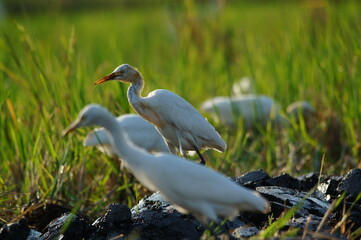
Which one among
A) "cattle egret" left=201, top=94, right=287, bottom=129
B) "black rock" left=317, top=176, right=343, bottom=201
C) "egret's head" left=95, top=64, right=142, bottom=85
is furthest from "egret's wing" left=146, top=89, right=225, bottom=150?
"cattle egret" left=201, top=94, right=287, bottom=129

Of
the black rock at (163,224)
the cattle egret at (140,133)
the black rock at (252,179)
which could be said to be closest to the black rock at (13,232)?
the black rock at (163,224)

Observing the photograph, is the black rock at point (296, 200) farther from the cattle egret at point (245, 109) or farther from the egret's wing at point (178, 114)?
the cattle egret at point (245, 109)

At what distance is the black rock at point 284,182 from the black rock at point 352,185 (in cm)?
35

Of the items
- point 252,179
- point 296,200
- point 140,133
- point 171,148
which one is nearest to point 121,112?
point 140,133

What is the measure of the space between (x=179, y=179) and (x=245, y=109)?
431cm

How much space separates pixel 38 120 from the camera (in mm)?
4859

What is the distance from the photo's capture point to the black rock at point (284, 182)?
3751 mm

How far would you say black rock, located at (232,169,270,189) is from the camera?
12.0ft

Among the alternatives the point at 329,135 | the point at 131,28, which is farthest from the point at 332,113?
the point at 131,28

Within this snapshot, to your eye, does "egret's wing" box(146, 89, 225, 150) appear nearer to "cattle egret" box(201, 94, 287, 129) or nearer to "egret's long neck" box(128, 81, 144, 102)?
"egret's long neck" box(128, 81, 144, 102)

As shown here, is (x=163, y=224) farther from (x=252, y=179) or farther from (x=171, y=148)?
(x=171, y=148)

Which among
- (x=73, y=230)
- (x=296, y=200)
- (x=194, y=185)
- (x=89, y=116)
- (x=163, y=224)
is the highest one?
(x=89, y=116)

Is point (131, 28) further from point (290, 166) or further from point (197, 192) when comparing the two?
point (197, 192)

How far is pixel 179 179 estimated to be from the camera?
8.45 feet
